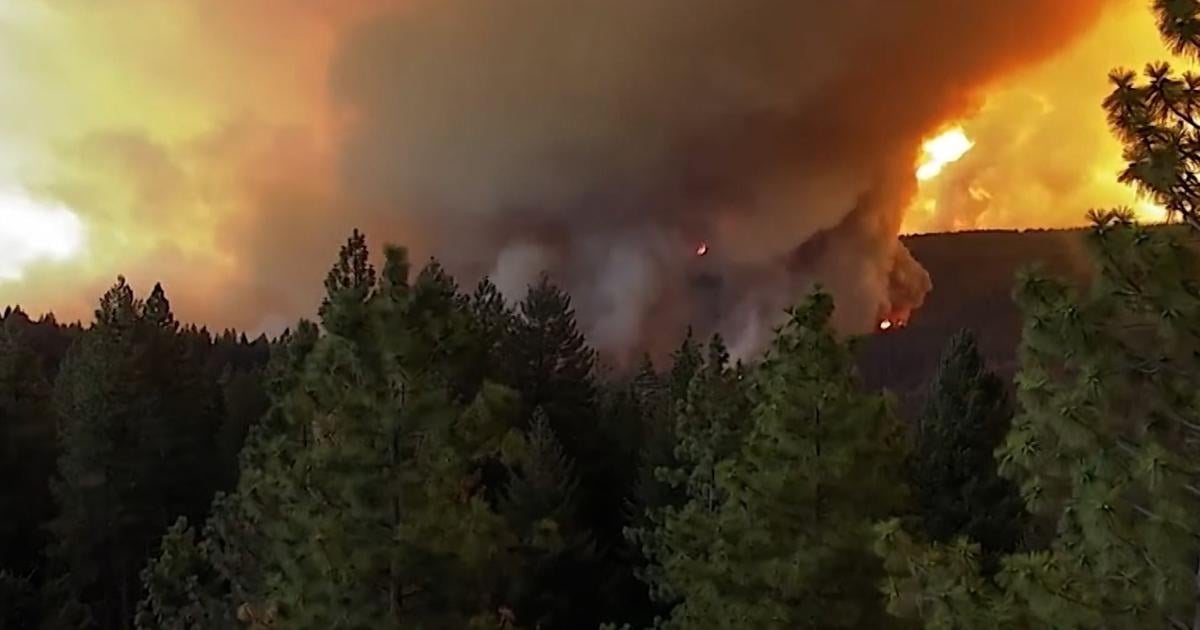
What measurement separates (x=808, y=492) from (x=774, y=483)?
432 millimetres

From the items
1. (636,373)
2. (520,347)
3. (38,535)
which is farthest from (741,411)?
(636,373)

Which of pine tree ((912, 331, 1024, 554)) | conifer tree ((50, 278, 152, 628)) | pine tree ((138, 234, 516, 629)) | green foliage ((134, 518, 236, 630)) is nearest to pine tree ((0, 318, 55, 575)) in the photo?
conifer tree ((50, 278, 152, 628))

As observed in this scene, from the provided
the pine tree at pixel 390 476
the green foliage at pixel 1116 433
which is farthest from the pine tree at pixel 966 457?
the green foliage at pixel 1116 433

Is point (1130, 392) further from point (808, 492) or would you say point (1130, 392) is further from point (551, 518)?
point (551, 518)

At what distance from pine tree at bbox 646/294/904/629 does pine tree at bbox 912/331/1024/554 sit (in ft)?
32.3

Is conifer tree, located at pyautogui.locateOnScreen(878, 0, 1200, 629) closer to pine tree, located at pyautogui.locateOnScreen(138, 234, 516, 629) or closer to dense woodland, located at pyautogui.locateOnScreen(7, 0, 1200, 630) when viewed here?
dense woodland, located at pyautogui.locateOnScreen(7, 0, 1200, 630)

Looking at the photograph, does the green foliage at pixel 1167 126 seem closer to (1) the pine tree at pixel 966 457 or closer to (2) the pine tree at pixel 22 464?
(1) the pine tree at pixel 966 457

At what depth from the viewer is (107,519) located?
110ft

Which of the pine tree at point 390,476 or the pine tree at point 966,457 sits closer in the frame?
the pine tree at point 390,476

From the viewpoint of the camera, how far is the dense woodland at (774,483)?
7.95m

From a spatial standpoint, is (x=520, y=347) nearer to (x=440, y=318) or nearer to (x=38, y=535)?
(x=38, y=535)

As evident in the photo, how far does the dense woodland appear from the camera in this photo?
26.1 feet

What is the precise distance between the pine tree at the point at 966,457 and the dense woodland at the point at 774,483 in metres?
0.06

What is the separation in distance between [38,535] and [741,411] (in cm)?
2491
